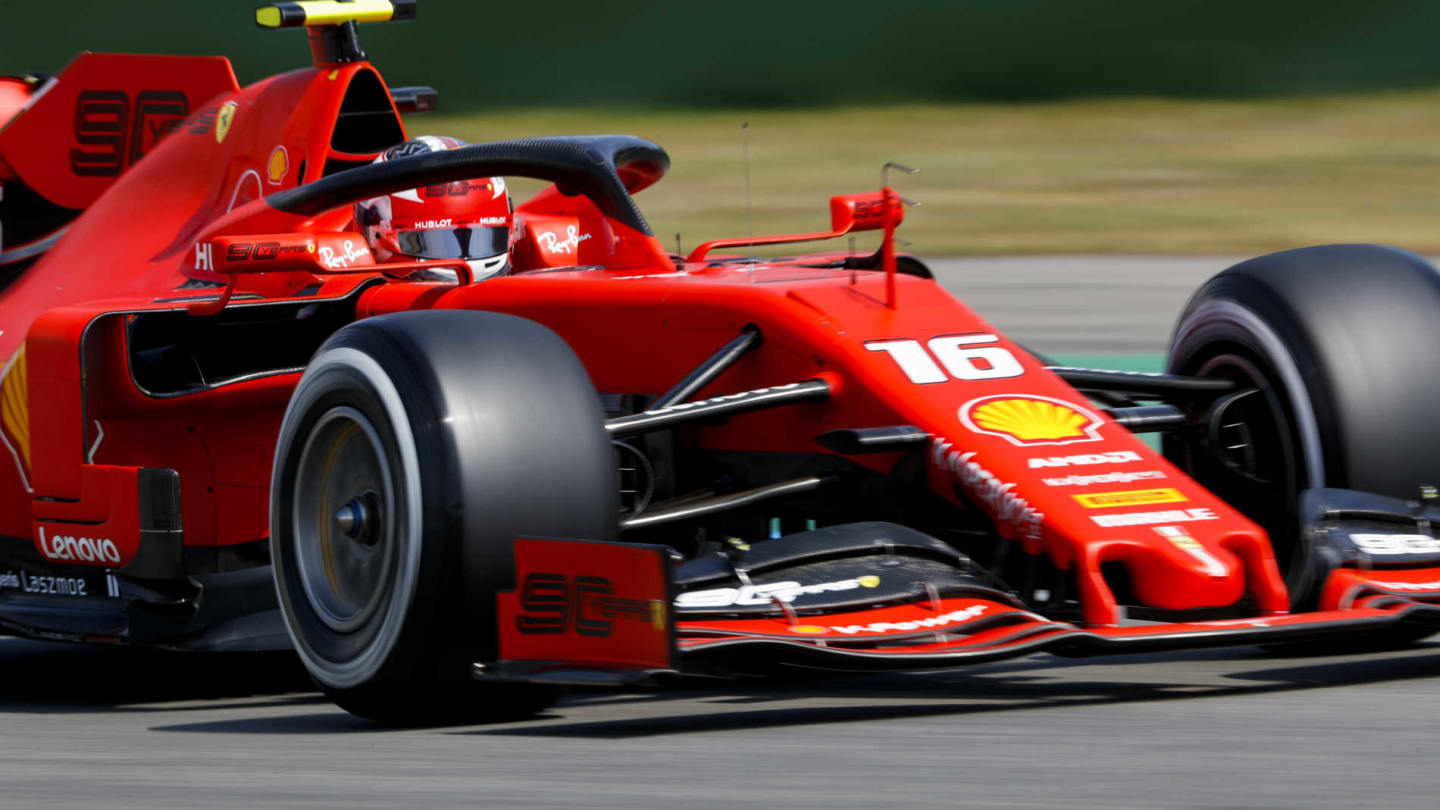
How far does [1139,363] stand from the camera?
11.6 m

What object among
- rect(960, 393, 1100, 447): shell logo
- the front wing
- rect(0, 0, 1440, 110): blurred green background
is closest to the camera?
the front wing

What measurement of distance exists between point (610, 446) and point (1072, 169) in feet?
59.7

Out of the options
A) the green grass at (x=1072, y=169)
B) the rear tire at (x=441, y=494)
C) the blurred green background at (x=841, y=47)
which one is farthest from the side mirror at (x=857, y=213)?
the blurred green background at (x=841, y=47)

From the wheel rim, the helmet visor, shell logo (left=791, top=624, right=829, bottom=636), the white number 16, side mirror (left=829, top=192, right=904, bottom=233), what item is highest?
side mirror (left=829, top=192, right=904, bottom=233)

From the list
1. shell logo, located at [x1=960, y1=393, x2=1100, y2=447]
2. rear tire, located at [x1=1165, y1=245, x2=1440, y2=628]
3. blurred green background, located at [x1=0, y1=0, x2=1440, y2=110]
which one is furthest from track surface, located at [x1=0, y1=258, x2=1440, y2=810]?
blurred green background, located at [x1=0, y1=0, x2=1440, y2=110]

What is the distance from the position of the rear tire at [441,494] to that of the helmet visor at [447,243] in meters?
1.60

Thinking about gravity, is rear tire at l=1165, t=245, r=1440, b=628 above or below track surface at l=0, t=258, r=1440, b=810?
above

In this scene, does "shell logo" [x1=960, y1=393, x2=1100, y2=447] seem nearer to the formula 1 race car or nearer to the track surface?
the formula 1 race car

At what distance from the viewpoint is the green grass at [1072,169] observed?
1947 centimetres

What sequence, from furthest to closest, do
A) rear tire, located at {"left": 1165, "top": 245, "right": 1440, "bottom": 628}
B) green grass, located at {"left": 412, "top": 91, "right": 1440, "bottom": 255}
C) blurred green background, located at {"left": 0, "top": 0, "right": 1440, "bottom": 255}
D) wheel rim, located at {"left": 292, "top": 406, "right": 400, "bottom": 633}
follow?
1. blurred green background, located at {"left": 0, "top": 0, "right": 1440, "bottom": 255}
2. green grass, located at {"left": 412, "top": 91, "right": 1440, "bottom": 255}
3. rear tire, located at {"left": 1165, "top": 245, "right": 1440, "bottom": 628}
4. wheel rim, located at {"left": 292, "top": 406, "right": 400, "bottom": 633}

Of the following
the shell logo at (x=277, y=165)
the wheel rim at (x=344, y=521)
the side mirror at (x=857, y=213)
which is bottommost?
the wheel rim at (x=344, y=521)

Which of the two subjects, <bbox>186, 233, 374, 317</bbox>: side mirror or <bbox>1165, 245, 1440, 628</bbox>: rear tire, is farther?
<bbox>186, 233, 374, 317</bbox>: side mirror

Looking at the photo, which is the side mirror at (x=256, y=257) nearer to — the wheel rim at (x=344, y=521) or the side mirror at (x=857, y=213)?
the wheel rim at (x=344, y=521)

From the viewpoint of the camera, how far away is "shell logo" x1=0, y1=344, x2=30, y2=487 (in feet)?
21.2
